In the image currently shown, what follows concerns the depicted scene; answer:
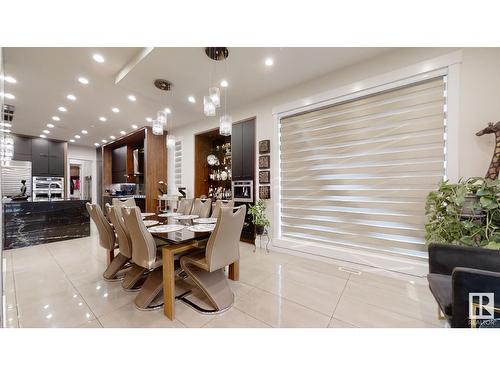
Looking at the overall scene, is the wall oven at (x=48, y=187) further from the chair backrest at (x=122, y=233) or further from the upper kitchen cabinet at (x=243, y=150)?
the upper kitchen cabinet at (x=243, y=150)

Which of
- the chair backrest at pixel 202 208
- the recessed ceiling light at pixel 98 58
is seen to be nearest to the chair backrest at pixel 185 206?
the chair backrest at pixel 202 208

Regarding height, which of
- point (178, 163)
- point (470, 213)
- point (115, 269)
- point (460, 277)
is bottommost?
point (115, 269)

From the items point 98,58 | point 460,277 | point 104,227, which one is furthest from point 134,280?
point 98,58

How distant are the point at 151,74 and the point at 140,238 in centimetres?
254

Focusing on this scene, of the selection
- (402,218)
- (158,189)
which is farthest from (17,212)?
(402,218)

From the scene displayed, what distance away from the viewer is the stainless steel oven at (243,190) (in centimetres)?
391

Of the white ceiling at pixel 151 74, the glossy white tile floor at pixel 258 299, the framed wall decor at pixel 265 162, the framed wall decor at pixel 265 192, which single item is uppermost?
the white ceiling at pixel 151 74

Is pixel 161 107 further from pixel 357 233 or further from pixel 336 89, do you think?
pixel 357 233

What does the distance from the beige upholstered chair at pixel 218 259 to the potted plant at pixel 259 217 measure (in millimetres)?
1595

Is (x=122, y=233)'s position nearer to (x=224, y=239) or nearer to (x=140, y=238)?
(x=140, y=238)

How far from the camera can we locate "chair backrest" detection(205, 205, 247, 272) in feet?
5.52

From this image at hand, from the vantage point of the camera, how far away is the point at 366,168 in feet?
→ 9.05

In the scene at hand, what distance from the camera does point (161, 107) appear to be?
416 cm
